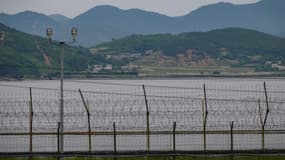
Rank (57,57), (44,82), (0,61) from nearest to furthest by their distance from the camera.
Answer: (44,82), (0,61), (57,57)

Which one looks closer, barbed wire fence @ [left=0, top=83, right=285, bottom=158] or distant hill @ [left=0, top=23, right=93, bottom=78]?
barbed wire fence @ [left=0, top=83, right=285, bottom=158]

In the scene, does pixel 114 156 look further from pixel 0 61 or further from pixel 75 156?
pixel 0 61

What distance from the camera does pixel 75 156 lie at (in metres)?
27.8

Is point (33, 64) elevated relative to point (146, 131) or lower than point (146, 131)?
elevated

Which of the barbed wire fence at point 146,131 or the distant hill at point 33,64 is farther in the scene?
the distant hill at point 33,64

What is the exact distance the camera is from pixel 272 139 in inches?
1752

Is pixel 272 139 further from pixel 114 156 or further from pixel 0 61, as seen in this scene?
pixel 0 61

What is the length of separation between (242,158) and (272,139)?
703 inches

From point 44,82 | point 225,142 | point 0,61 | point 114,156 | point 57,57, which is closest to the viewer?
point 114,156

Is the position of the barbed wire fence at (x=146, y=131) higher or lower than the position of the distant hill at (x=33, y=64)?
lower

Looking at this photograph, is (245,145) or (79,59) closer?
(245,145)

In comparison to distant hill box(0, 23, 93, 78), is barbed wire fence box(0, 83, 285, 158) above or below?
below

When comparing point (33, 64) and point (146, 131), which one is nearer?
A: point (146, 131)

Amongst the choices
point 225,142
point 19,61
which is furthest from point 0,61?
point 225,142
